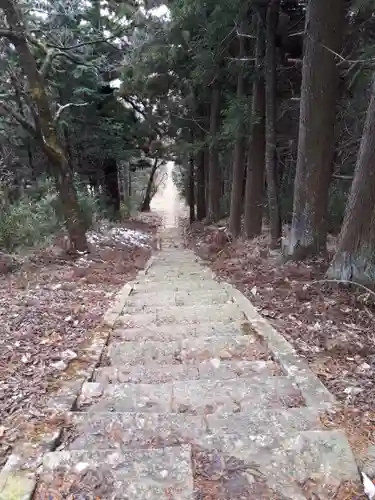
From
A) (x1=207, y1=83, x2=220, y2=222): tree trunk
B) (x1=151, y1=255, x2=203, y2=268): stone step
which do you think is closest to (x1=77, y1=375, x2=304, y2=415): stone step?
(x1=151, y1=255, x2=203, y2=268): stone step

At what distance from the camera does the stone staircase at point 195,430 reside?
5.88 feet

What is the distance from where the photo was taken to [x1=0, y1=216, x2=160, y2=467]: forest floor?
8.20 feet

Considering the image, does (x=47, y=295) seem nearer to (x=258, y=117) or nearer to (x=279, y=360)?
(x=279, y=360)

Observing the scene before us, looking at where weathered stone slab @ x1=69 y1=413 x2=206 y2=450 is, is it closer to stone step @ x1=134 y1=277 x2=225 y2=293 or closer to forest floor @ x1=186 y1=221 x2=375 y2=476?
forest floor @ x1=186 y1=221 x2=375 y2=476

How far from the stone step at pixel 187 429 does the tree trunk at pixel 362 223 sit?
2457mm

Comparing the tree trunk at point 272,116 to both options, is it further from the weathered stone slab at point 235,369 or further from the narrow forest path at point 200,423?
the weathered stone slab at point 235,369

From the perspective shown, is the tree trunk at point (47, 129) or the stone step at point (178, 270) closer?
the tree trunk at point (47, 129)

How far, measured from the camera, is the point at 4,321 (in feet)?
13.0

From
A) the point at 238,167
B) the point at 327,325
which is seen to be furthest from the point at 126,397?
the point at 238,167

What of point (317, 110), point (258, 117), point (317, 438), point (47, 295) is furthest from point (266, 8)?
point (317, 438)

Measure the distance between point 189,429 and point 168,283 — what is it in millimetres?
4377

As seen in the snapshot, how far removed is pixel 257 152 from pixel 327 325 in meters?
5.66

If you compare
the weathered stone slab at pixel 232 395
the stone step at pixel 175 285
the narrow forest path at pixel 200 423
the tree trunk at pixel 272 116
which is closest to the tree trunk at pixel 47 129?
the stone step at pixel 175 285

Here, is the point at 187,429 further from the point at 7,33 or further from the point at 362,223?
the point at 7,33
